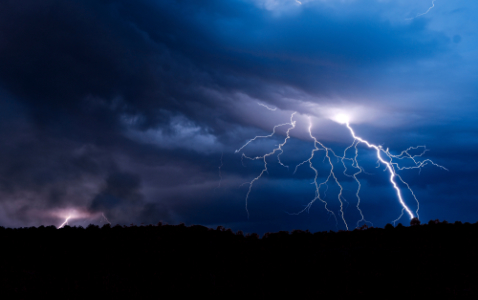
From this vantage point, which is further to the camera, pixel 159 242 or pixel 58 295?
pixel 159 242

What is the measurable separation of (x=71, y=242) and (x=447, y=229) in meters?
10.2

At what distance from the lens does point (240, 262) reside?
768 centimetres

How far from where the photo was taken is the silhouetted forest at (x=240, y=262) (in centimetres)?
658

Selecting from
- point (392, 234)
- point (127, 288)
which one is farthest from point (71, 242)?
point (392, 234)

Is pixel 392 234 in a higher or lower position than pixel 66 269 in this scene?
higher

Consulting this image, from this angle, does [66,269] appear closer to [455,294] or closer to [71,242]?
[71,242]

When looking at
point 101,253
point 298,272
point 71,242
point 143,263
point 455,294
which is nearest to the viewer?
point 455,294

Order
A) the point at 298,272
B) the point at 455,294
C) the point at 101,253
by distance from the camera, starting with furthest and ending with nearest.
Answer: the point at 101,253 → the point at 298,272 → the point at 455,294

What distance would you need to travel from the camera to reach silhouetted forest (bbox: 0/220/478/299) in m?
6.58

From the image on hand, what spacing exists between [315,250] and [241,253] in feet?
5.94

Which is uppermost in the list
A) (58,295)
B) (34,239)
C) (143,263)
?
(34,239)

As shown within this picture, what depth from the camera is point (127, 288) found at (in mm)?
6754

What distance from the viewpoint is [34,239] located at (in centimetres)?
963

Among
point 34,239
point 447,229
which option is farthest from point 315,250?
point 34,239
